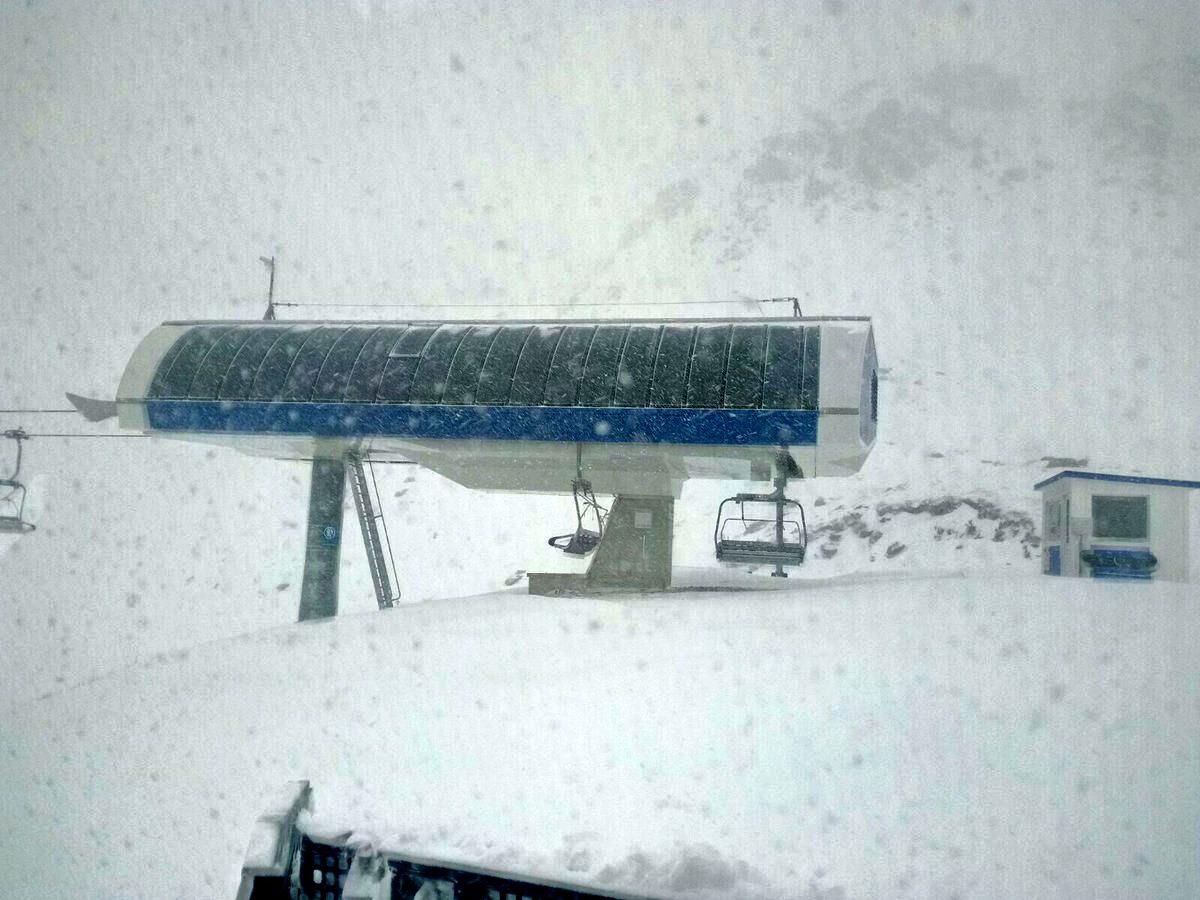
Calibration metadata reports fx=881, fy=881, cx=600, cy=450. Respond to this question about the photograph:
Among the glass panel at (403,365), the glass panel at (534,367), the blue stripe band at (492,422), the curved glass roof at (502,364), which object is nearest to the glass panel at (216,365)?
the curved glass roof at (502,364)

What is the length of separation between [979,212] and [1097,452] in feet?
153

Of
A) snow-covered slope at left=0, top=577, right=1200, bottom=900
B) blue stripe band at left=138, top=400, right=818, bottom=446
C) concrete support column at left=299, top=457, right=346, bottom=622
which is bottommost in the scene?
snow-covered slope at left=0, top=577, right=1200, bottom=900

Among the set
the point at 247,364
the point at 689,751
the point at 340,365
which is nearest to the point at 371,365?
the point at 340,365

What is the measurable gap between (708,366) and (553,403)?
202 cm

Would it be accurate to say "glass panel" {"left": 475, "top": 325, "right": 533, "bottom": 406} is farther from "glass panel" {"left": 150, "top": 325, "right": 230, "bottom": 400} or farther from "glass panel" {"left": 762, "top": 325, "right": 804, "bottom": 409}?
"glass panel" {"left": 150, "top": 325, "right": 230, "bottom": 400}

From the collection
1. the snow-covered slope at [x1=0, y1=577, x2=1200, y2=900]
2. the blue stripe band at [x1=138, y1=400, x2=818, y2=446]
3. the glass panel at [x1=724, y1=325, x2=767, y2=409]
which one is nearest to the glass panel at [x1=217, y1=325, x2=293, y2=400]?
the blue stripe band at [x1=138, y1=400, x2=818, y2=446]

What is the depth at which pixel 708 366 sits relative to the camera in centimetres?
1116

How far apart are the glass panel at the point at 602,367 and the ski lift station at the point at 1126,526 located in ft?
23.0

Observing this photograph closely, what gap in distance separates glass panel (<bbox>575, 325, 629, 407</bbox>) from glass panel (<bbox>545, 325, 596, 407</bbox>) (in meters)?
0.08

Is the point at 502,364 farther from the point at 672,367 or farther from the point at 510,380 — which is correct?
the point at 672,367

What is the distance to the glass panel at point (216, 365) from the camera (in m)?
12.1

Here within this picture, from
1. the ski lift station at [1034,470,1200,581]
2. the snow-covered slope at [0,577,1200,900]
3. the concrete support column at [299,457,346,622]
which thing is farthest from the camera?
the concrete support column at [299,457,346,622]

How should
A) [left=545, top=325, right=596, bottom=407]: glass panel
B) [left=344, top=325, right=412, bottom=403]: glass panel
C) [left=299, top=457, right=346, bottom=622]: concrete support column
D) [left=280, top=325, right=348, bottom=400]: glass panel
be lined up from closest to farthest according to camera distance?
[left=545, top=325, right=596, bottom=407]: glass panel < [left=344, top=325, right=412, bottom=403]: glass panel < [left=280, top=325, right=348, bottom=400]: glass panel < [left=299, top=457, right=346, bottom=622]: concrete support column

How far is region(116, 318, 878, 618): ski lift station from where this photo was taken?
1078cm
